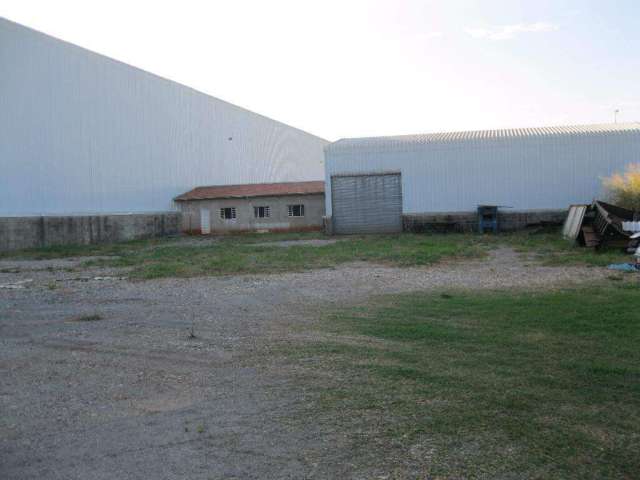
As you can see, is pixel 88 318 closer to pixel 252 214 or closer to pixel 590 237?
pixel 590 237

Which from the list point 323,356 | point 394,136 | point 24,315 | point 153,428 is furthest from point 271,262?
point 394,136

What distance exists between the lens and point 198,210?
127ft

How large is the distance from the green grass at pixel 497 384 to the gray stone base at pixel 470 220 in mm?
22353

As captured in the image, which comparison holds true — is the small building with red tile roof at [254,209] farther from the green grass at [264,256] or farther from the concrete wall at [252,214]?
the green grass at [264,256]

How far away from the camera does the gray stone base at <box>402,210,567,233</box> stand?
104ft

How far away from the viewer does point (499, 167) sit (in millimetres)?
32531

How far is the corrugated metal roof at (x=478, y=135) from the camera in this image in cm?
3203

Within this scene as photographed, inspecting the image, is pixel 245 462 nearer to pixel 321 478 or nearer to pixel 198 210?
pixel 321 478

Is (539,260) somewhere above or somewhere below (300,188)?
below

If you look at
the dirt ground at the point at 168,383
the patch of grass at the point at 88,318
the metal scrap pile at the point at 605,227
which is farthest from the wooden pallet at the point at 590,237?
the patch of grass at the point at 88,318

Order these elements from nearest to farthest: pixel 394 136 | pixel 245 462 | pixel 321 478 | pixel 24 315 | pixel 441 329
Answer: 1. pixel 321 478
2. pixel 245 462
3. pixel 441 329
4. pixel 24 315
5. pixel 394 136

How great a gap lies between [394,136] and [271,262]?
64.0ft

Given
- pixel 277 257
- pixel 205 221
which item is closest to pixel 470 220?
pixel 277 257

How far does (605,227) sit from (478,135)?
15703 millimetres
